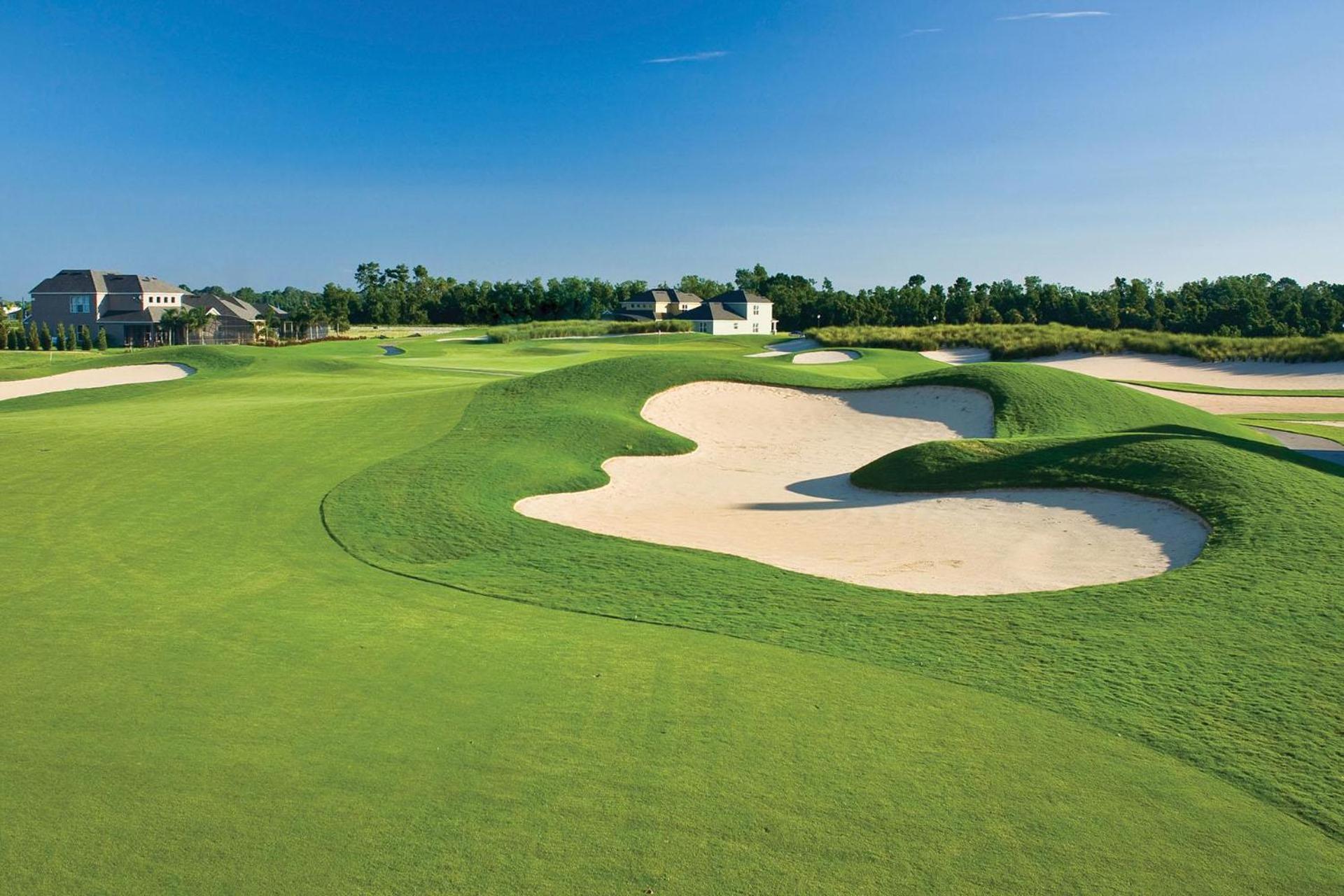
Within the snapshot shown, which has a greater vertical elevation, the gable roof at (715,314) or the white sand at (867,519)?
the gable roof at (715,314)

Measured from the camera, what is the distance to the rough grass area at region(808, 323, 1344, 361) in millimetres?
44375

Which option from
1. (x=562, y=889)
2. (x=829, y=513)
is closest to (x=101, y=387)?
(x=829, y=513)

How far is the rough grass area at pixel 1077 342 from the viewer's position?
44.4 m

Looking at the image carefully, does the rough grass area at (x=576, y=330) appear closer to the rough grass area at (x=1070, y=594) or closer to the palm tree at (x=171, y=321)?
the palm tree at (x=171, y=321)

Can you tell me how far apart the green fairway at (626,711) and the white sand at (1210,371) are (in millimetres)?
30804

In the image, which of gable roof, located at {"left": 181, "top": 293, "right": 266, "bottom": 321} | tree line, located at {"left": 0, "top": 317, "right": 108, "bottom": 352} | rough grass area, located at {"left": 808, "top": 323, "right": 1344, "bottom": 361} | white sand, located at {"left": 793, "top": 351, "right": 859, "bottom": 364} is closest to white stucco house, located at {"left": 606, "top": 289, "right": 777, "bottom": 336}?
rough grass area, located at {"left": 808, "top": 323, "right": 1344, "bottom": 361}

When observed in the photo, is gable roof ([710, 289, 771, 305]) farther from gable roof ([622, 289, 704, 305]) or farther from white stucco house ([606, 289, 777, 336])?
gable roof ([622, 289, 704, 305])

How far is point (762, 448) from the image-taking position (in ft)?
78.2

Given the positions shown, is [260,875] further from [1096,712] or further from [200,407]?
[200,407]

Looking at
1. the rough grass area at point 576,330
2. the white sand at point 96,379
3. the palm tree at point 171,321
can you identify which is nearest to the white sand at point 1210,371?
the white sand at point 96,379

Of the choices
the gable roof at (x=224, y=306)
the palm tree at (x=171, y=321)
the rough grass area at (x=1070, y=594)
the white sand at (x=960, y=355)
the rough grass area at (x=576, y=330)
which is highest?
the gable roof at (x=224, y=306)

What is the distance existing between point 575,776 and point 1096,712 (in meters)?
3.87

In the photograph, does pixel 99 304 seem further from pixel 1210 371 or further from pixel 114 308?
pixel 1210 371

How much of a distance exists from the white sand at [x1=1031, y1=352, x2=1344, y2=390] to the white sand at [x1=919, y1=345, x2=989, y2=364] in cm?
434
